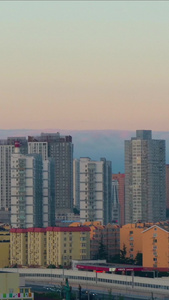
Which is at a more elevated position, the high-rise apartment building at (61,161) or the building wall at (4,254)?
the high-rise apartment building at (61,161)

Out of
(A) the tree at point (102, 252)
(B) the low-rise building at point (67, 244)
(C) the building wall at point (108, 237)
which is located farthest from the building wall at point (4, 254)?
(A) the tree at point (102, 252)

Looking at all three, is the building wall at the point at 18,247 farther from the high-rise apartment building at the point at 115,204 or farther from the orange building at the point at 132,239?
the high-rise apartment building at the point at 115,204

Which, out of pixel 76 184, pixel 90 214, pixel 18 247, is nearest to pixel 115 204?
pixel 76 184

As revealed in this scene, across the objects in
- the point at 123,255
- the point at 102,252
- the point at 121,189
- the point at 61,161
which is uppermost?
the point at 61,161

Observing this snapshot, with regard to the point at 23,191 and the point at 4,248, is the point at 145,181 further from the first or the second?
the point at 4,248

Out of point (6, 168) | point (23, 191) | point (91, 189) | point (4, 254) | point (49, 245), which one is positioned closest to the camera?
point (49, 245)

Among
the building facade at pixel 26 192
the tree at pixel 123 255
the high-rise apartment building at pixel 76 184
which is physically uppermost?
the high-rise apartment building at pixel 76 184

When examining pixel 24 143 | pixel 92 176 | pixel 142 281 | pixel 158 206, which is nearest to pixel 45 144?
pixel 24 143

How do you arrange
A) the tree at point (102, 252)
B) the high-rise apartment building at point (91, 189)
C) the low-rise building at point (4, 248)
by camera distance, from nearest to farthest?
the tree at point (102, 252)
the low-rise building at point (4, 248)
the high-rise apartment building at point (91, 189)
